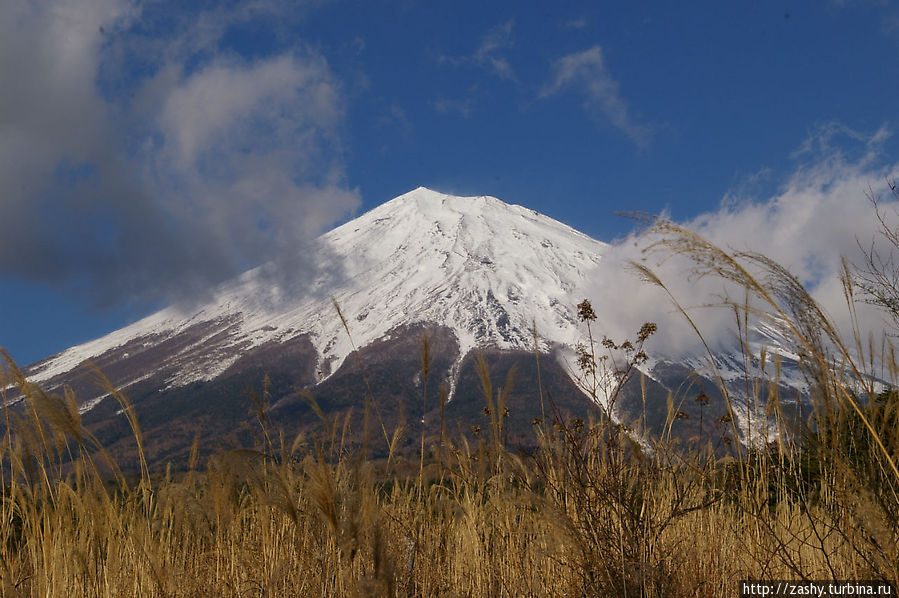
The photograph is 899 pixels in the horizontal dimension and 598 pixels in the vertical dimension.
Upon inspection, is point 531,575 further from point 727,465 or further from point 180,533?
point 180,533

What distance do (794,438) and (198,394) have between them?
19737 centimetres

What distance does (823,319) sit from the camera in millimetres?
1750

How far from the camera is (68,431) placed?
7.66ft

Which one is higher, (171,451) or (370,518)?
(171,451)

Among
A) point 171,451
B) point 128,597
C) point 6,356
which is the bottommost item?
point 128,597

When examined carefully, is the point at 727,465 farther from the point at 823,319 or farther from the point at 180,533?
the point at 180,533

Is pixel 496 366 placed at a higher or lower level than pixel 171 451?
higher

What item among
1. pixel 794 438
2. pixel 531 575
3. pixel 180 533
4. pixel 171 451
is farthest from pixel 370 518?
pixel 171 451

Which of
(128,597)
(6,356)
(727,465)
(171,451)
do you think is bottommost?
(128,597)

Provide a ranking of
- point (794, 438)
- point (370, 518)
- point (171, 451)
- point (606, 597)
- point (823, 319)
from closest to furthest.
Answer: point (823, 319) → point (370, 518) → point (606, 597) → point (794, 438) → point (171, 451)

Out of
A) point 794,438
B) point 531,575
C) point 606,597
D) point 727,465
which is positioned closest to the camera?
point 606,597

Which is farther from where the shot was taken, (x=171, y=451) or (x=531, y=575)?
(x=171, y=451)

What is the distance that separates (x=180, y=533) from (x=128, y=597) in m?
1.07

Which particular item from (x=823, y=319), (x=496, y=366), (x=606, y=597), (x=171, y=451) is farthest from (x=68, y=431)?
(x=496, y=366)
